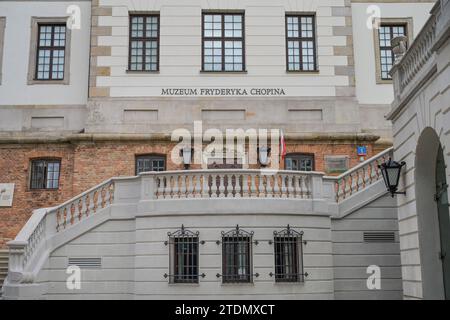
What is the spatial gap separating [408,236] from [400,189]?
1.15 meters

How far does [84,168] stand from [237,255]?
28.1ft

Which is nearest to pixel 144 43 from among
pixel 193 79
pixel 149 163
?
pixel 193 79

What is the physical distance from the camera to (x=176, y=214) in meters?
15.9

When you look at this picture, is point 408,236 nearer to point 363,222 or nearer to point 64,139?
point 363,222

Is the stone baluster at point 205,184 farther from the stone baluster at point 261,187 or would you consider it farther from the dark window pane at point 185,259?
the stone baluster at point 261,187

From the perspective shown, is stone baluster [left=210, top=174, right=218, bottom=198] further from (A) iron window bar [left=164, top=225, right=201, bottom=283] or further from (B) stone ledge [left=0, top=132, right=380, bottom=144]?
(B) stone ledge [left=0, top=132, right=380, bottom=144]

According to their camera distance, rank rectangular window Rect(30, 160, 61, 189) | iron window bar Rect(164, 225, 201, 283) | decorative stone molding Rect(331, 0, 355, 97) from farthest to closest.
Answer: decorative stone molding Rect(331, 0, 355, 97) → rectangular window Rect(30, 160, 61, 189) → iron window bar Rect(164, 225, 201, 283)

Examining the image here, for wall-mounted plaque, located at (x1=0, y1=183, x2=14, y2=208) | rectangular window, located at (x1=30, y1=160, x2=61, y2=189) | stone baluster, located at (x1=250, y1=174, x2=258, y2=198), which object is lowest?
stone baluster, located at (x1=250, y1=174, x2=258, y2=198)

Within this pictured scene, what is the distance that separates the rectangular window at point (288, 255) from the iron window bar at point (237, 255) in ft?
2.52

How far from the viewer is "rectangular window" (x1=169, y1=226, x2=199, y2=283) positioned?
15656mm

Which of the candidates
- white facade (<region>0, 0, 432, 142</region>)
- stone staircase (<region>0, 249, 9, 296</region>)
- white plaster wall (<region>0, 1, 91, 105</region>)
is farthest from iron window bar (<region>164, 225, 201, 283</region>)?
white plaster wall (<region>0, 1, 91, 105</region>)

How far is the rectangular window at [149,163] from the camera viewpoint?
21969 mm

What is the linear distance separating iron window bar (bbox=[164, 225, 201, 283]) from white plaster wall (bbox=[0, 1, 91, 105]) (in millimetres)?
9411
